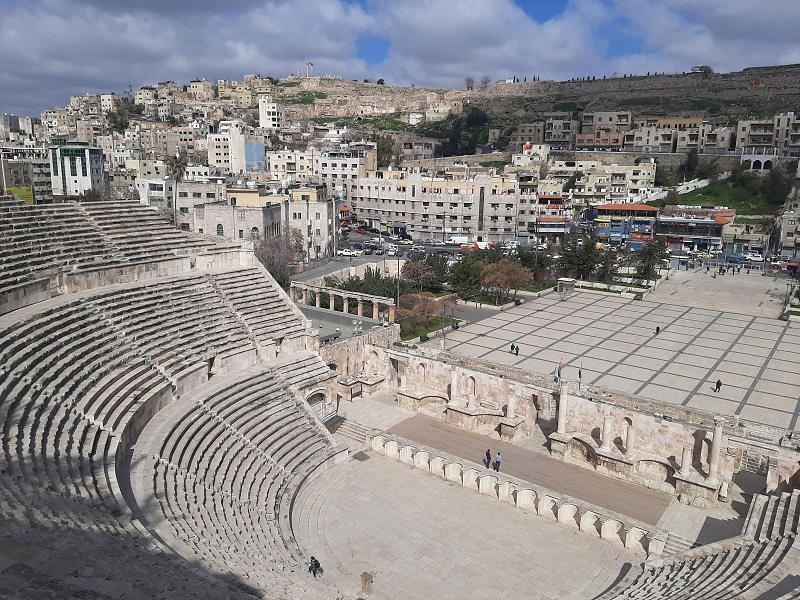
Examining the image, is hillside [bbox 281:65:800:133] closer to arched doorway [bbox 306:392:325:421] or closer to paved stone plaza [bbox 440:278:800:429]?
paved stone plaza [bbox 440:278:800:429]

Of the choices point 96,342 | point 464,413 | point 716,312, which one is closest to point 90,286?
point 96,342

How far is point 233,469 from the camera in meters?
19.1

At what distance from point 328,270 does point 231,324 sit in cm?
2303

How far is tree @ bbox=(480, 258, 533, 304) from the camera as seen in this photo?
147 ft

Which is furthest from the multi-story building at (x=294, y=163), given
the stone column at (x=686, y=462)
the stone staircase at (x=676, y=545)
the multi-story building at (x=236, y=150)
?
the stone staircase at (x=676, y=545)

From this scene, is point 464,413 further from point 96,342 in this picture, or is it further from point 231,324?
point 96,342

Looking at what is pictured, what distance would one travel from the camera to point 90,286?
23766 millimetres

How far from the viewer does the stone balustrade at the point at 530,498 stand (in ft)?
58.6

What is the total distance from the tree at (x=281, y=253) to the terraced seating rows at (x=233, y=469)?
20.3 metres

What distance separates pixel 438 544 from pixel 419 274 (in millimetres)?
28973

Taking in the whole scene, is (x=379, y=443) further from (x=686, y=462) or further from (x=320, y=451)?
(x=686, y=462)

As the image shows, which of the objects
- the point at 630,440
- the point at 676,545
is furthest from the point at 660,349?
the point at 676,545

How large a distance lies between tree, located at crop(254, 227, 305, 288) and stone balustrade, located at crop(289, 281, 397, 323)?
7.86 feet

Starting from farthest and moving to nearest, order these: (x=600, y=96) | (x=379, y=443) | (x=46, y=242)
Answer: (x=600, y=96)
(x=46, y=242)
(x=379, y=443)
